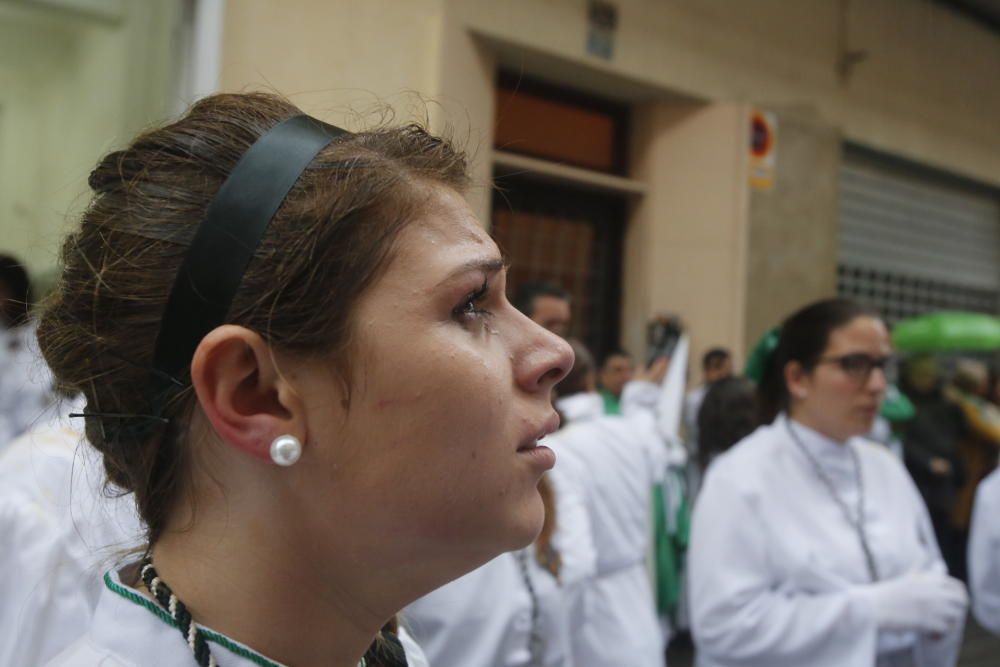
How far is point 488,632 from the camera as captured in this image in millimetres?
2707

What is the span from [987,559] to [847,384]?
1360mm

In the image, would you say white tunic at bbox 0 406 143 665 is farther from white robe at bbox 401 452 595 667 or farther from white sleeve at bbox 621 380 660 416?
white sleeve at bbox 621 380 660 416

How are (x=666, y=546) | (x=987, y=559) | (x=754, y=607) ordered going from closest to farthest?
1. (x=754, y=607)
2. (x=987, y=559)
3. (x=666, y=546)

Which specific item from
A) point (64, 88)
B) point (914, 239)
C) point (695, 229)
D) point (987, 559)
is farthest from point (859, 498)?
point (914, 239)

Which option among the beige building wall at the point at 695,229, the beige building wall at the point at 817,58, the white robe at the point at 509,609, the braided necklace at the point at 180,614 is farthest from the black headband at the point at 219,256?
the beige building wall at the point at 695,229

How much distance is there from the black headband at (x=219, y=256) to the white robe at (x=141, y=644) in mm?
262

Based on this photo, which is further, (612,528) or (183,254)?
(612,528)

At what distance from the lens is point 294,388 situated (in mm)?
1029

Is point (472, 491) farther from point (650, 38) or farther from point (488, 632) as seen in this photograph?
point (650, 38)

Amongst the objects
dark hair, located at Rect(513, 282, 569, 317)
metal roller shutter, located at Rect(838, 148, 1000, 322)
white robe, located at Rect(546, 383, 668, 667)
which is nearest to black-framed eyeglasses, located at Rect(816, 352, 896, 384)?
white robe, located at Rect(546, 383, 668, 667)

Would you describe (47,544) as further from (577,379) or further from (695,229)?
(695,229)

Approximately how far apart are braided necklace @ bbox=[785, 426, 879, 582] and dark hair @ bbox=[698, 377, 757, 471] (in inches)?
96.0

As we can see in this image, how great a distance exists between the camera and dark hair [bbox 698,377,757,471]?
5.77 m

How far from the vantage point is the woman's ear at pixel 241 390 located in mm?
1000
